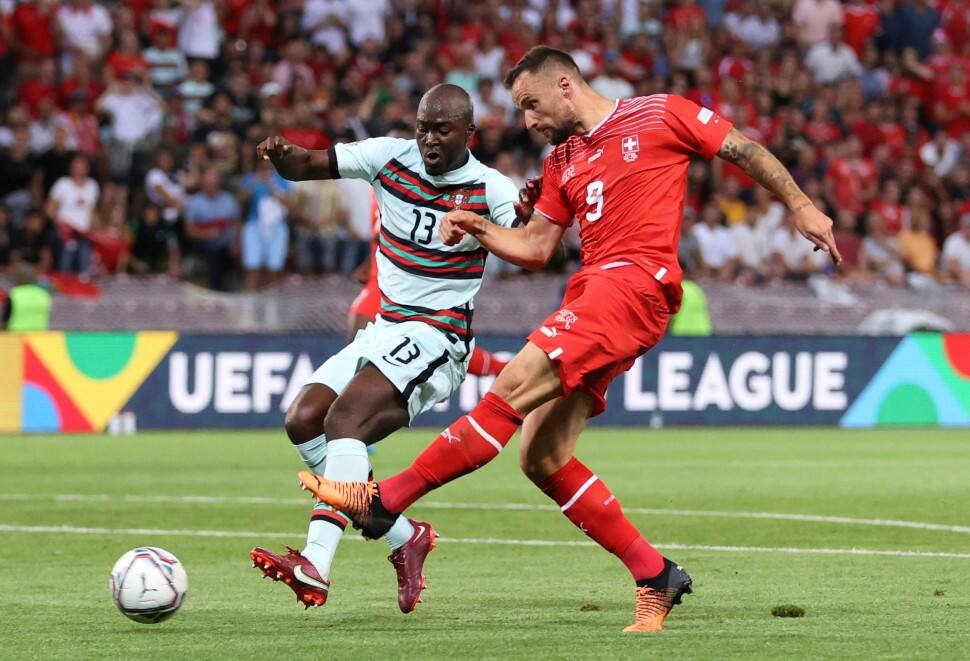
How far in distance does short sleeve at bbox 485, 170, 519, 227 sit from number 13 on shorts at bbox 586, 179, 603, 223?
78cm

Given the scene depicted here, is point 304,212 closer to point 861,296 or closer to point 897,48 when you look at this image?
point 861,296

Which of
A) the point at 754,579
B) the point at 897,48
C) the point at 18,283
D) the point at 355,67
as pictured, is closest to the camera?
the point at 754,579

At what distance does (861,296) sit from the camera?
17.9 meters

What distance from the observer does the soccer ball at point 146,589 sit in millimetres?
6168

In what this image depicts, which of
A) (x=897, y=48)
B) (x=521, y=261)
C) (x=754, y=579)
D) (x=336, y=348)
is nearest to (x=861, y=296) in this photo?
(x=336, y=348)

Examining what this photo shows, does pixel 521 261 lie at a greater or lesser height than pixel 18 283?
greater

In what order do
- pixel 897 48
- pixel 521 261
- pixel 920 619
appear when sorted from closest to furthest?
pixel 920 619 → pixel 521 261 → pixel 897 48

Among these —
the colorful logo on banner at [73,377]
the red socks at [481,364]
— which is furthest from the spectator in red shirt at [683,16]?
the red socks at [481,364]

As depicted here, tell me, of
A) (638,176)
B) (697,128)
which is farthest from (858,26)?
(638,176)

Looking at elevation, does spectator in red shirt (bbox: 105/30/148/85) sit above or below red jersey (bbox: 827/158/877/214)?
above

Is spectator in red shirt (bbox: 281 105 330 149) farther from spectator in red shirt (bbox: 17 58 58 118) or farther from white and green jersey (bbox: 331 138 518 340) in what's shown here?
white and green jersey (bbox: 331 138 518 340)

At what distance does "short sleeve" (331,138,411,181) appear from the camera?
24.2 ft

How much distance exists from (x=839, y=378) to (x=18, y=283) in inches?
333

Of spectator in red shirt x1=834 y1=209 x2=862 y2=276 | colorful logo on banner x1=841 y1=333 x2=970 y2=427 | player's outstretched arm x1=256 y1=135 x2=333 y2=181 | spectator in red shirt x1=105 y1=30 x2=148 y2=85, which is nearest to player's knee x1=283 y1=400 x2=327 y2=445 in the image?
player's outstretched arm x1=256 y1=135 x2=333 y2=181
